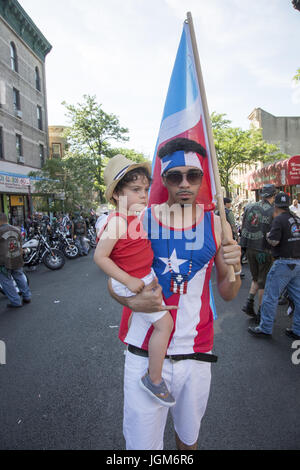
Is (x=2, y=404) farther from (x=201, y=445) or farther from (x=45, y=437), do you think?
(x=201, y=445)

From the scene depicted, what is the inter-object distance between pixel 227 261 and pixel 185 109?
3.10 ft

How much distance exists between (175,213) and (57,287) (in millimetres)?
6825

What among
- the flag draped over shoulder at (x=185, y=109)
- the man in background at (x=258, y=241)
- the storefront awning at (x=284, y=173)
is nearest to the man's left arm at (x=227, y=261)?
the flag draped over shoulder at (x=185, y=109)

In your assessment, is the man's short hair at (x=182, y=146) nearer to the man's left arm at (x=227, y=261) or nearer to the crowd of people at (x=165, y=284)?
the crowd of people at (x=165, y=284)

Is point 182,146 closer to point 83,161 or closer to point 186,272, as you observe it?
point 186,272

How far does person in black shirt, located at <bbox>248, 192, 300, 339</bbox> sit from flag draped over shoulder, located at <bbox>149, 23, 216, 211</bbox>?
268 cm

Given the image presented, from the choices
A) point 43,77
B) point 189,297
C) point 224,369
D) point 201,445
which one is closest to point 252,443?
point 201,445

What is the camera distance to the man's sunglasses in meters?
1.63

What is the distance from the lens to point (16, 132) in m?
20.5

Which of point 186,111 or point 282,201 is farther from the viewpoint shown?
point 282,201

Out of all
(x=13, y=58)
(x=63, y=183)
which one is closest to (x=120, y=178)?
(x=63, y=183)

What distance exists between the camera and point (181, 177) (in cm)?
163

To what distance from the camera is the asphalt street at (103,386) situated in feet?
8.16

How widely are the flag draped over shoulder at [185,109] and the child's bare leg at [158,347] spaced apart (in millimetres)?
757
